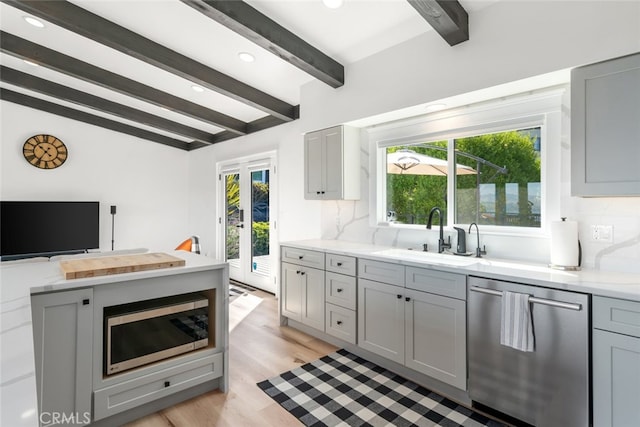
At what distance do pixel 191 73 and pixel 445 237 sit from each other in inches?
114

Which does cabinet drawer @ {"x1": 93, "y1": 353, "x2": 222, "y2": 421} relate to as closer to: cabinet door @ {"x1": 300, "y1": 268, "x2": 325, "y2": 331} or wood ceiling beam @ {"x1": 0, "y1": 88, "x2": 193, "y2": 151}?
cabinet door @ {"x1": 300, "y1": 268, "x2": 325, "y2": 331}

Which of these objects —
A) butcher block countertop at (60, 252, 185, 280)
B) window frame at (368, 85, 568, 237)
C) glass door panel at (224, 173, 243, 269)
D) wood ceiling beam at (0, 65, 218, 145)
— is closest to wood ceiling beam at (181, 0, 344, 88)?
window frame at (368, 85, 568, 237)

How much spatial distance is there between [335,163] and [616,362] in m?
2.56

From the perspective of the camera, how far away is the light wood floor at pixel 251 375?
2008 millimetres

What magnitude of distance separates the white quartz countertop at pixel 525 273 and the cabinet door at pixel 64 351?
6.24 feet

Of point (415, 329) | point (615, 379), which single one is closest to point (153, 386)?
point (415, 329)

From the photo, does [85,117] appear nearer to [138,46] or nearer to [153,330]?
[138,46]

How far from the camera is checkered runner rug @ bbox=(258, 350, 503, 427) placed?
201 cm

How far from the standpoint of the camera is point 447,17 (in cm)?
214

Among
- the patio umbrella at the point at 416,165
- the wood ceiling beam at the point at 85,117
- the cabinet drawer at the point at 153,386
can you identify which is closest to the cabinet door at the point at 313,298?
the cabinet drawer at the point at 153,386

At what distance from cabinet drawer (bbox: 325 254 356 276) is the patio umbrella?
3.64 ft

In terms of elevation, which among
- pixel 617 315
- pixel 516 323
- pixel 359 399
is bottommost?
pixel 359 399

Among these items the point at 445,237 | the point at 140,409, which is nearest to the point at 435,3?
the point at 445,237

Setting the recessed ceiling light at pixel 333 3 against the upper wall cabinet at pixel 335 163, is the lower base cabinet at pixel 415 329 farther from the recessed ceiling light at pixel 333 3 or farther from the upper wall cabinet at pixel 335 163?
the recessed ceiling light at pixel 333 3
